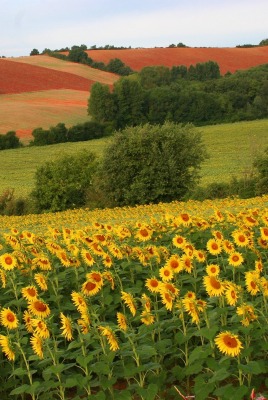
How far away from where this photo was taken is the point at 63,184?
129 ft

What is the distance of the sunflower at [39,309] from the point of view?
→ 18.0 ft

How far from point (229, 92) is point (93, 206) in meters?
50.0

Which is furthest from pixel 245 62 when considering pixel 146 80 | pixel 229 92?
pixel 229 92

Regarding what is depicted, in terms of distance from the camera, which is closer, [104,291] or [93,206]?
[104,291]

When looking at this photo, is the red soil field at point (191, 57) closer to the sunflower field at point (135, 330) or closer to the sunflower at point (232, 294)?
the sunflower field at point (135, 330)

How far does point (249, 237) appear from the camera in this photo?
7230 mm

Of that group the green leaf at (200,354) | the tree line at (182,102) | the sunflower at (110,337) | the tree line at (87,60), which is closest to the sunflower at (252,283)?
the green leaf at (200,354)

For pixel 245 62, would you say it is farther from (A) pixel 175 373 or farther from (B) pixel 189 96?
(A) pixel 175 373

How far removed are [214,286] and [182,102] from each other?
75.8 meters

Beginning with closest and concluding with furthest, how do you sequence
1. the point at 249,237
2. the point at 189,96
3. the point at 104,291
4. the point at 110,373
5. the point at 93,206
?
the point at 110,373 → the point at 104,291 → the point at 249,237 → the point at 93,206 → the point at 189,96

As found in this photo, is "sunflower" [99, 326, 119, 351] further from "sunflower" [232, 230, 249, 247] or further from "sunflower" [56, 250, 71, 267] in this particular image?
"sunflower" [232, 230, 249, 247]

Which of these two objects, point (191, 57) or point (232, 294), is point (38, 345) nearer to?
point (232, 294)

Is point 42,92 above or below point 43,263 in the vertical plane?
below

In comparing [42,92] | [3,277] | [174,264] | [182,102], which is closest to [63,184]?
[3,277]
